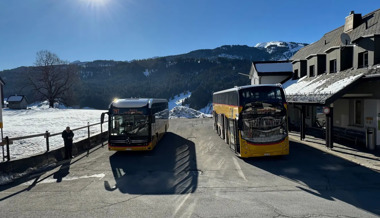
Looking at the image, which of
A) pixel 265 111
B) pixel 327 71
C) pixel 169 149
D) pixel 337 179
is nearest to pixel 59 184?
pixel 169 149

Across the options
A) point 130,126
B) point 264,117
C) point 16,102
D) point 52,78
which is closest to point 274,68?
point 264,117

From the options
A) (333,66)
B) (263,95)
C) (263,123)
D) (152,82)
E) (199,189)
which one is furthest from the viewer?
(152,82)

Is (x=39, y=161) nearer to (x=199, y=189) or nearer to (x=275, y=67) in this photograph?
(x=199, y=189)

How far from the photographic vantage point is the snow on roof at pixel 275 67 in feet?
87.1

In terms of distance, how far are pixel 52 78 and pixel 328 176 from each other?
6570 centimetres

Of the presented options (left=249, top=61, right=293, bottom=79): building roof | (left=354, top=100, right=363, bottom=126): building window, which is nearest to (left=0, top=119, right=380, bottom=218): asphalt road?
(left=354, top=100, right=363, bottom=126): building window

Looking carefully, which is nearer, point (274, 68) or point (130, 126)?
point (130, 126)

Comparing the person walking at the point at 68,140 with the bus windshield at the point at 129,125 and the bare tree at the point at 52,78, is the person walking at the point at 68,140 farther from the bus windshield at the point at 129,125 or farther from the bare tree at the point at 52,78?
the bare tree at the point at 52,78

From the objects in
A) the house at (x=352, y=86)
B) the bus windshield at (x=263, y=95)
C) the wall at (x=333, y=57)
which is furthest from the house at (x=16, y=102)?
the wall at (x=333, y=57)

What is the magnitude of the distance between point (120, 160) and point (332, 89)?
1236cm

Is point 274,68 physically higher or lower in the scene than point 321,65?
higher

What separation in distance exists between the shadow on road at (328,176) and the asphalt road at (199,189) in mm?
23

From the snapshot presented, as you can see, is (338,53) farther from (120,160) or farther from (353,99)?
(120,160)

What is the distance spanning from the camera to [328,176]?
30.9ft
